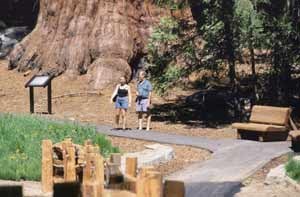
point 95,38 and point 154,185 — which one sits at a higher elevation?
point 95,38

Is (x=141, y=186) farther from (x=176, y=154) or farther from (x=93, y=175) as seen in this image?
(x=176, y=154)

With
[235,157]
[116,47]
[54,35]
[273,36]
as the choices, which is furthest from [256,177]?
[54,35]

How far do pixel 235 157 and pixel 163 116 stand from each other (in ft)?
25.7

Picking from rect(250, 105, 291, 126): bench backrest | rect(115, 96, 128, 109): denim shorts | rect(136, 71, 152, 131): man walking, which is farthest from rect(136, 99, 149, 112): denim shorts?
rect(250, 105, 291, 126): bench backrest

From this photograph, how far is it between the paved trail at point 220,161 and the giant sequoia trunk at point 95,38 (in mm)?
8481

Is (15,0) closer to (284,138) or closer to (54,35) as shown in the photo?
(54,35)

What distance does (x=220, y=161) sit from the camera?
12.8 metres

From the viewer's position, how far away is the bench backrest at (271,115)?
16.4 m

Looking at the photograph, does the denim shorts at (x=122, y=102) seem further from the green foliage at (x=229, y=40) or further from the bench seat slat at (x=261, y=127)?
the bench seat slat at (x=261, y=127)

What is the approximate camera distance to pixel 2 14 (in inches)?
1505

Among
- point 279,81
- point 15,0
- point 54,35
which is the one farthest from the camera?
point 15,0

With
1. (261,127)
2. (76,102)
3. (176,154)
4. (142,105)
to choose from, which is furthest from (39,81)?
(176,154)

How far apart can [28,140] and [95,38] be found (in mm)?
14545

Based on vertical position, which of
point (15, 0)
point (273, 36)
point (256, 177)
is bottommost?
point (256, 177)
